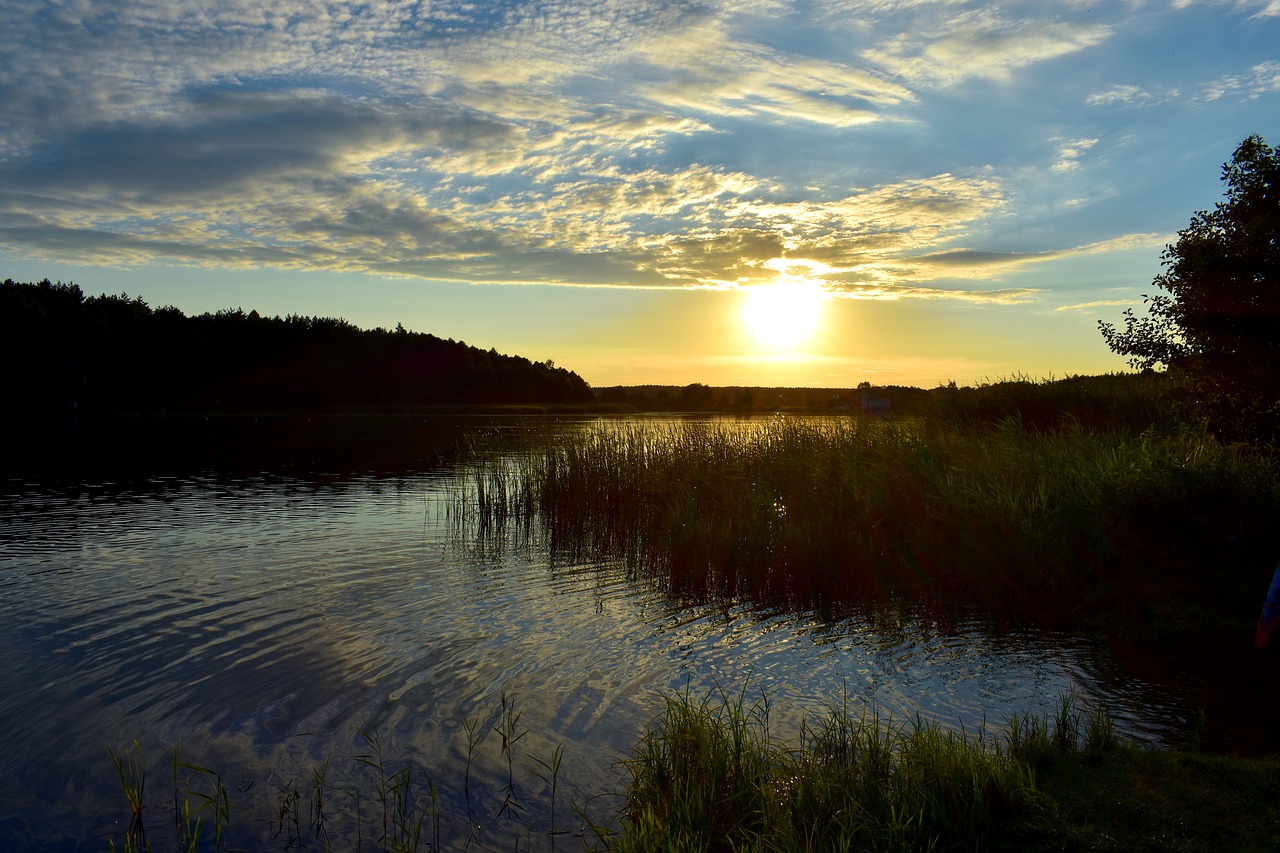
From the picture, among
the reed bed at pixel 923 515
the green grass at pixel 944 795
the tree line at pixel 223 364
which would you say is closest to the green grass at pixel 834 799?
the green grass at pixel 944 795

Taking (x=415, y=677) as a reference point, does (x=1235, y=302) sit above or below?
above

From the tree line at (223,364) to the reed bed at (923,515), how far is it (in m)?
82.6

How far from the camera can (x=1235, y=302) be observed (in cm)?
1190

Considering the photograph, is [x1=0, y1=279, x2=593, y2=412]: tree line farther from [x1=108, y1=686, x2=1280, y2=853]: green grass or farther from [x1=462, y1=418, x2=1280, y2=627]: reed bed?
[x1=108, y1=686, x2=1280, y2=853]: green grass

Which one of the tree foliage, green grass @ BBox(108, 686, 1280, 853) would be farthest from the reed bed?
green grass @ BBox(108, 686, 1280, 853)

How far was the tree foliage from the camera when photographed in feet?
37.9

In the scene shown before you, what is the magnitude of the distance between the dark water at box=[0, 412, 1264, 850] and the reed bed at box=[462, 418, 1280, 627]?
136cm

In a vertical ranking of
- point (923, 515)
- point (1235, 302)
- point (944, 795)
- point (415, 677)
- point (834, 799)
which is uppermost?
point (1235, 302)

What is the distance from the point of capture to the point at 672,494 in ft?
55.2

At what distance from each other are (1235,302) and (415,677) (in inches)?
490

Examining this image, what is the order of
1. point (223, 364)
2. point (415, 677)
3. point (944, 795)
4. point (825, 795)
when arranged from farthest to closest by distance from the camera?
point (223, 364)
point (415, 677)
point (825, 795)
point (944, 795)

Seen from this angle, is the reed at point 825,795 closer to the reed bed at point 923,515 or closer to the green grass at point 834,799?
the green grass at point 834,799

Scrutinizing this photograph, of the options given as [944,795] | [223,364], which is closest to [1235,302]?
[944,795]

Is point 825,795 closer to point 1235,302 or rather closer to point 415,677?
point 415,677
